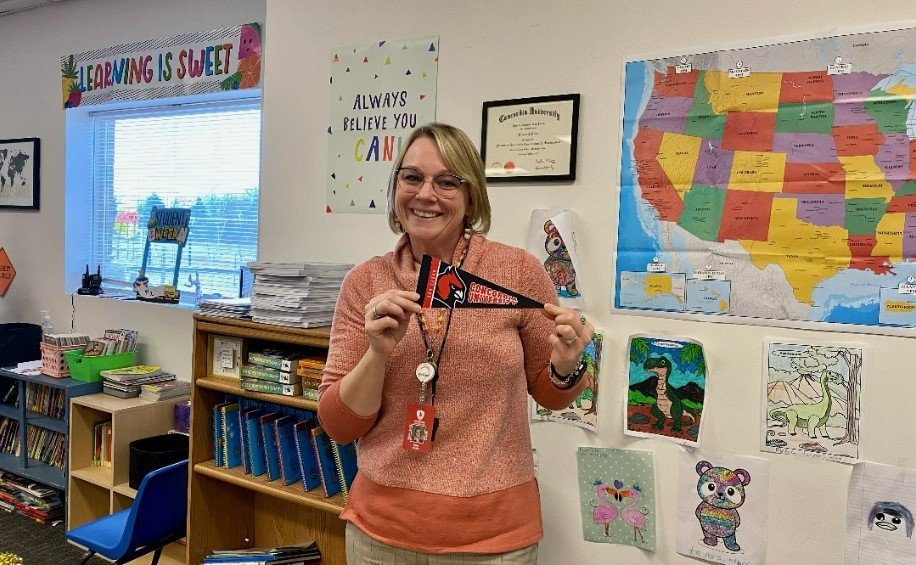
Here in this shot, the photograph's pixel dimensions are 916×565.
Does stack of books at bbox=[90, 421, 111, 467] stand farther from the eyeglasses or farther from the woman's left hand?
the woman's left hand

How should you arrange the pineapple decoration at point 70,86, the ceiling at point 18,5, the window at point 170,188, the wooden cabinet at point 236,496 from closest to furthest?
the wooden cabinet at point 236,496, the window at point 170,188, the pineapple decoration at point 70,86, the ceiling at point 18,5

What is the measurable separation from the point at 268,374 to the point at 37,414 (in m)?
2.13

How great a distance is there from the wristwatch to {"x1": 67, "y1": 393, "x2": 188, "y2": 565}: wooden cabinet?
2.47 m

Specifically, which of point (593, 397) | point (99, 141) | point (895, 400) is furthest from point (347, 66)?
point (99, 141)

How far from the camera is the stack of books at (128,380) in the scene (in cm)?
332

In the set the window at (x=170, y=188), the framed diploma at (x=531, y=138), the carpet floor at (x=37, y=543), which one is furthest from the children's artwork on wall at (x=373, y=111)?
the carpet floor at (x=37, y=543)

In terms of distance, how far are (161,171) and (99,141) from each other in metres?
0.60

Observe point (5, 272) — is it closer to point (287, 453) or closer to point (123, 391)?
point (123, 391)

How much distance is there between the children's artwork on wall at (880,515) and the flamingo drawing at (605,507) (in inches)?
23.9

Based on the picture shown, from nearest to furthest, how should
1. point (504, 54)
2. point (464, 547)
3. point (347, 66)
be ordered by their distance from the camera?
1. point (464, 547)
2. point (504, 54)
3. point (347, 66)

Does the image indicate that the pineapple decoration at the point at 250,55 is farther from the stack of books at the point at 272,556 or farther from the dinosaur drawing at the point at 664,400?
the dinosaur drawing at the point at 664,400

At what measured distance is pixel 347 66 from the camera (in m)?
2.54

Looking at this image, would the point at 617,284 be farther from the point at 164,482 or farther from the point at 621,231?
the point at 164,482

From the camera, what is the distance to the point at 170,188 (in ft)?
12.6
